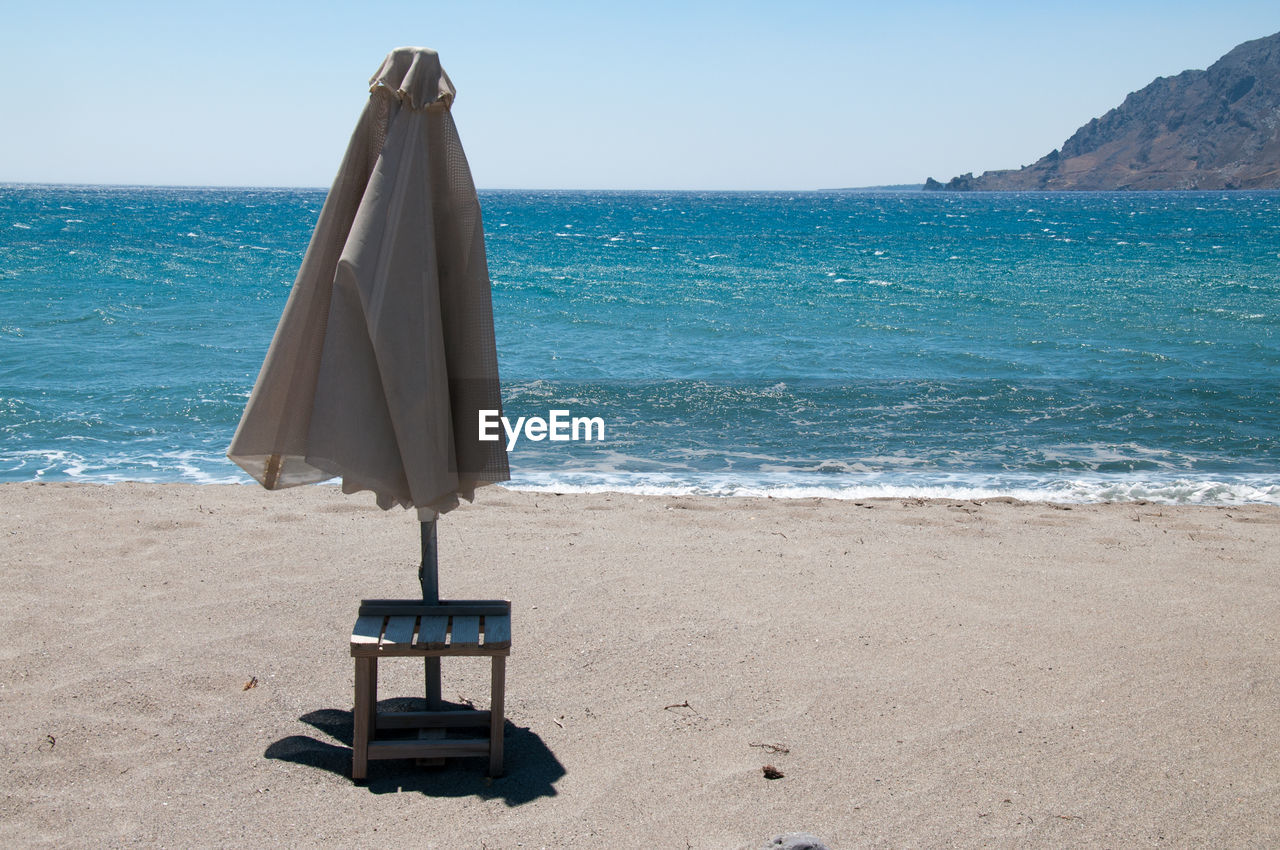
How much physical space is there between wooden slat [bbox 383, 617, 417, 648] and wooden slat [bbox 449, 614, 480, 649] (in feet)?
0.46

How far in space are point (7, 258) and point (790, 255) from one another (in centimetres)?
2812

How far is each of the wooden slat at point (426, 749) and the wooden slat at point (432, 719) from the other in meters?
0.15

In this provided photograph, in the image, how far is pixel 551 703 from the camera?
392 cm

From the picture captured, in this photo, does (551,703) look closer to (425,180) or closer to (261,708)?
(261,708)

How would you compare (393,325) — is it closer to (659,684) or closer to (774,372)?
(659,684)

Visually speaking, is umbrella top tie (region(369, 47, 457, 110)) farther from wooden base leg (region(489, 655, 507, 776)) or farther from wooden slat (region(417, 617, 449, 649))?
wooden base leg (region(489, 655, 507, 776))

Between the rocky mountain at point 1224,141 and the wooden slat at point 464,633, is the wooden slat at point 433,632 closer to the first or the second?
the wooden slat at point 464,633

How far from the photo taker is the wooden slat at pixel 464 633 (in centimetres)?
314

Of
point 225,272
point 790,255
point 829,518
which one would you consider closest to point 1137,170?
point 790,255

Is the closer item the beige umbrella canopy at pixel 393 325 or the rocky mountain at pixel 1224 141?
the beige umbrella canopy at pixel 393 325

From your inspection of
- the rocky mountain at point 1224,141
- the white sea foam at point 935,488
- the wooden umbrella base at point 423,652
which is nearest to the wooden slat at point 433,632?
the wooden umbrella base at point 423,652

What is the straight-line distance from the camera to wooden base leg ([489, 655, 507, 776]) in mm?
3268

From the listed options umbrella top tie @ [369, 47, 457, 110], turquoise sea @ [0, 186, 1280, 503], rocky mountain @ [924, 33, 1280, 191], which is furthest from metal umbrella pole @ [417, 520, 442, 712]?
rocky mountain @ [924, 33, 1280, 191]

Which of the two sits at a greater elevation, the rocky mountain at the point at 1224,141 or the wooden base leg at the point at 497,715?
the rocky mountain at the point at 1224,141
